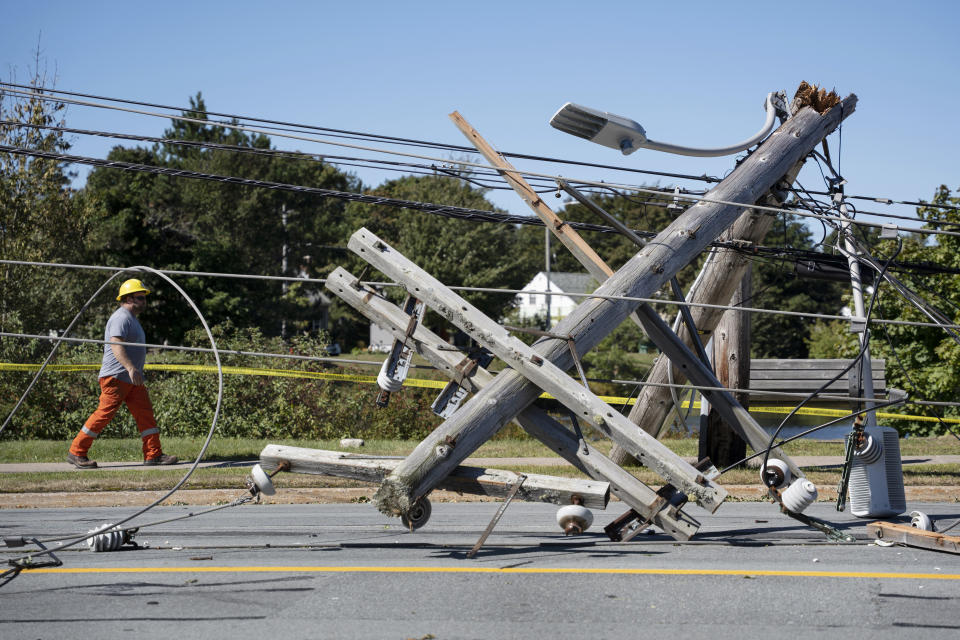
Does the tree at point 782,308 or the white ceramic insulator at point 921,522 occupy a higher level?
the tree at point 782,308

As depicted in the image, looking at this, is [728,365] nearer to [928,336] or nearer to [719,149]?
[719,149]

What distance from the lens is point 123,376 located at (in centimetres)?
1039

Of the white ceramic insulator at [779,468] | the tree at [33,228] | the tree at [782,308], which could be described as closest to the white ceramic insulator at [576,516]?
the white ceramic insulator at [779,468]

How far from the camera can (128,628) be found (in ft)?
14.5

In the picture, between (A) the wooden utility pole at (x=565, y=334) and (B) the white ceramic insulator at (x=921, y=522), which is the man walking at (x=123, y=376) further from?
(B) the white ceramic insulator at (x=921, y=522)

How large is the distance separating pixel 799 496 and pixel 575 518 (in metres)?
1.72

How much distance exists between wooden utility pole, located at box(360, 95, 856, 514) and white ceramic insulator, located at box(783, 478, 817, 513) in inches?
34.3

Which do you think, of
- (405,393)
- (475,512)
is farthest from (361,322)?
(475,512)

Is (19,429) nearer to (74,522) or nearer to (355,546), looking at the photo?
(74,522)

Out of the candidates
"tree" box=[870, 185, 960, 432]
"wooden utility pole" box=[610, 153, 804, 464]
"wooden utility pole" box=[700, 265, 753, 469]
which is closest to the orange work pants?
"wooden utility pole" box=[610, 153, 804, 464]

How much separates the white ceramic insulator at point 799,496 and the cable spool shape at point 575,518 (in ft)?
5.17

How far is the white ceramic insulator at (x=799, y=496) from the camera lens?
6.43 m

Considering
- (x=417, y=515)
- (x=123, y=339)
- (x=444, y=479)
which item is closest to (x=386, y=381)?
(x=444, y=479)

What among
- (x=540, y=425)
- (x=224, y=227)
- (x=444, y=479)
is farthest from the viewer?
(x=224, y=227)
